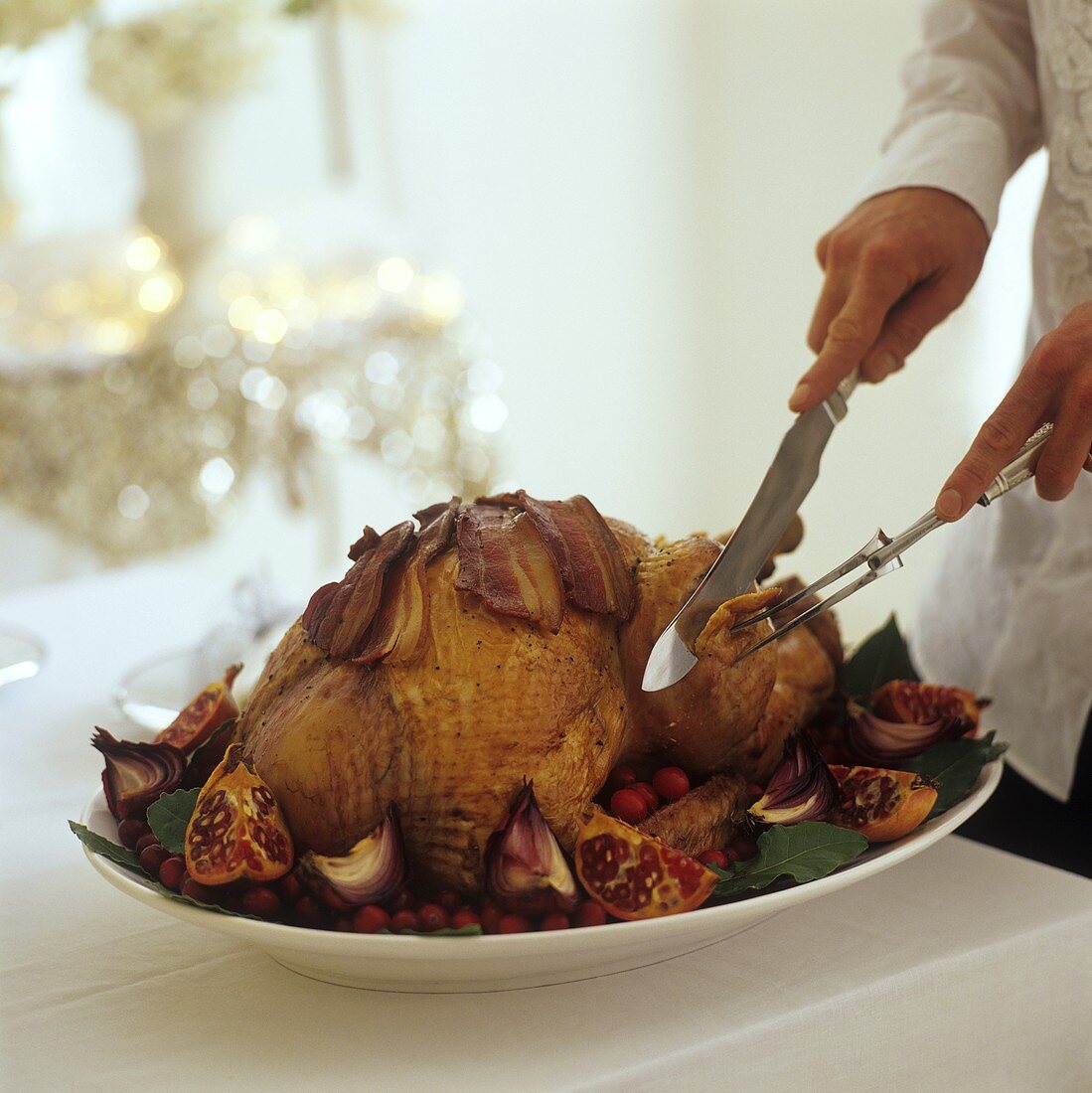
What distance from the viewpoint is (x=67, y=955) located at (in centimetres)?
76

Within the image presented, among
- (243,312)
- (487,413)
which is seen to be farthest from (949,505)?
(487,413)

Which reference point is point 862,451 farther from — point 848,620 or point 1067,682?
point 1067,682

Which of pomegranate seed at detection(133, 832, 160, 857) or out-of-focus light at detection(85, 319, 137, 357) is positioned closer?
pomegranate seed at detection(133, 832, 160, 857)

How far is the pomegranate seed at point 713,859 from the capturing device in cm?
69

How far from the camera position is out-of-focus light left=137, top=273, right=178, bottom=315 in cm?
330

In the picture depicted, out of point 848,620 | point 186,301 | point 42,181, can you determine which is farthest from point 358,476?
point 848,620

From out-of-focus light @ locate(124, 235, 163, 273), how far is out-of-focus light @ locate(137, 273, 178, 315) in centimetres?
4

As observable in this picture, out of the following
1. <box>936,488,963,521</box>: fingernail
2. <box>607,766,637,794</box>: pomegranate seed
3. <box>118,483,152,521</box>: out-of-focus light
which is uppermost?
<box>936,488,963,521</box>: fingernail

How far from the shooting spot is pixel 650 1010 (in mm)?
658

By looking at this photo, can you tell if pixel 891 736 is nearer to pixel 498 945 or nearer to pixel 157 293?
pixel 498 945

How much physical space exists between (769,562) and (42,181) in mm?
3177

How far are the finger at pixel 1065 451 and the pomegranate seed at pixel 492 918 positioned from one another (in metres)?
0.46

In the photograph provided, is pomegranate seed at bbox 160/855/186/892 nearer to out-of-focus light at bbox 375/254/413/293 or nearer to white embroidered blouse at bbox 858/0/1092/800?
white embroidered blouse at bbox 858/0/1092/800

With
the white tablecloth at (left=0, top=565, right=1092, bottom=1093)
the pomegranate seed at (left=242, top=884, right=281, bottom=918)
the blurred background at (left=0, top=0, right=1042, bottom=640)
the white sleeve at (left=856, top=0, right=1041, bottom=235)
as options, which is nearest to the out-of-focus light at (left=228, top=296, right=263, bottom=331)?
the blurred background at (left=0, top=0, right=1042, bottom=640)
